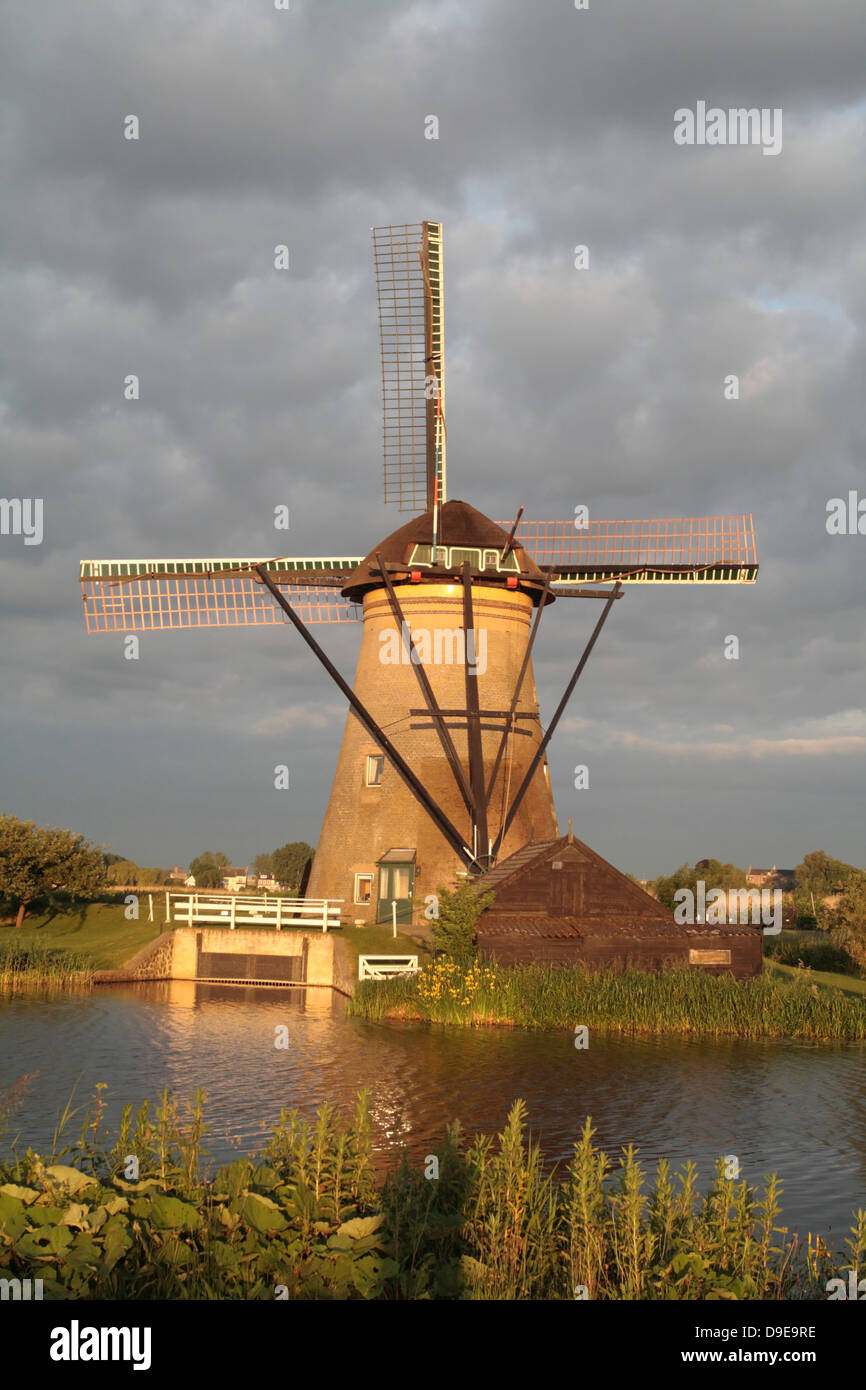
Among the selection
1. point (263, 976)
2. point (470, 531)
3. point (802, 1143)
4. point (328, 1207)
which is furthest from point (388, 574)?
point (328, 1207)

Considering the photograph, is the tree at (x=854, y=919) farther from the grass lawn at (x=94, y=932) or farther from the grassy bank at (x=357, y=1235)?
the grassy bank at (x=357, y=1235)

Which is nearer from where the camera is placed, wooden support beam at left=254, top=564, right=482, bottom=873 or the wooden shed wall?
the wooden shed wall

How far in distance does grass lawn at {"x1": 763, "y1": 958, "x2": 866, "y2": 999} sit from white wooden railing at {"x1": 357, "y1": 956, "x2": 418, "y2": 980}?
8.71m

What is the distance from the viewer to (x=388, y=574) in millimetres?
34531

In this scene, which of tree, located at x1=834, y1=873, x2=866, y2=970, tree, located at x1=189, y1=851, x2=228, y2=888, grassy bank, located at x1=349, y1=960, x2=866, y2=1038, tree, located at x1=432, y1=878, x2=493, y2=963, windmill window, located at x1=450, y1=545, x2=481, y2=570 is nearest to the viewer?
grassy bank, located at x1=349, y1=960, x2=866, y2=1038

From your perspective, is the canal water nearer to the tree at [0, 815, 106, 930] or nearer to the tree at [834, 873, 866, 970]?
the tree at [834, 873, 866, 970]

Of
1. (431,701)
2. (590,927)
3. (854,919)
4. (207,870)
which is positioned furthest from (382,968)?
(207,870)

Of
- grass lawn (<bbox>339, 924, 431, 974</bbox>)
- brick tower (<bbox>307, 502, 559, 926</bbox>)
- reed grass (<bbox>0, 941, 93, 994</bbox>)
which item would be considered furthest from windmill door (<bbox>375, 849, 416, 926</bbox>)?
reed grass (<bbox>0, 941, 93, 994</bbox>)

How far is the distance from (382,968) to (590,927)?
473 cm

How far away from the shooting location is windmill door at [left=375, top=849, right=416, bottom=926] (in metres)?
33.5

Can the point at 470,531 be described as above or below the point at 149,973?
above

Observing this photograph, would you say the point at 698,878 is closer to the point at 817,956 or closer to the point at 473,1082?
the point at 817,956

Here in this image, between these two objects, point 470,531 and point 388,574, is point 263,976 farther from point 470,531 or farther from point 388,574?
point 470,531
